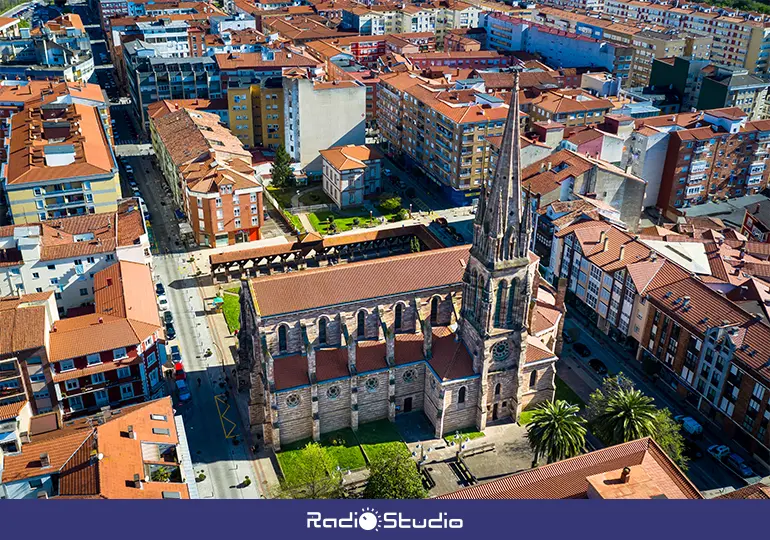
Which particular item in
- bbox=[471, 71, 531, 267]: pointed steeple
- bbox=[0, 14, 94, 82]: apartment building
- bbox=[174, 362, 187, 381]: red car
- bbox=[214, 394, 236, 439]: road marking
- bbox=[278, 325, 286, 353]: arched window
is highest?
bbox=[471, 71, 531, 267]: pointed steeple

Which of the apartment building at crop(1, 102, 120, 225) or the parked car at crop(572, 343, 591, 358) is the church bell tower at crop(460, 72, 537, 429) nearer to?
the parked car at crop(572, 343, 591, 358)

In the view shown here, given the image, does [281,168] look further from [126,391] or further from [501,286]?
[501,286]

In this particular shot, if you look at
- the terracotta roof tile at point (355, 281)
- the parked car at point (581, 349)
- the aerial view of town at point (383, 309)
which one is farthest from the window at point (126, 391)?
the parked car at point (581, 349)

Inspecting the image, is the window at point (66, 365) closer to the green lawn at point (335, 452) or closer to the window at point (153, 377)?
the window at point (153, 377)

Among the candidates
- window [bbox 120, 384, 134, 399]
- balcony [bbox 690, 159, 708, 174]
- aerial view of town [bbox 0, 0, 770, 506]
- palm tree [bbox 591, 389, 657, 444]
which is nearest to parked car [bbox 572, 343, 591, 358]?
aerial view of town [bbox 0, 0, 770, 506]

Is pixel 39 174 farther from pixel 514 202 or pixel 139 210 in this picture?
pixel 514 202
